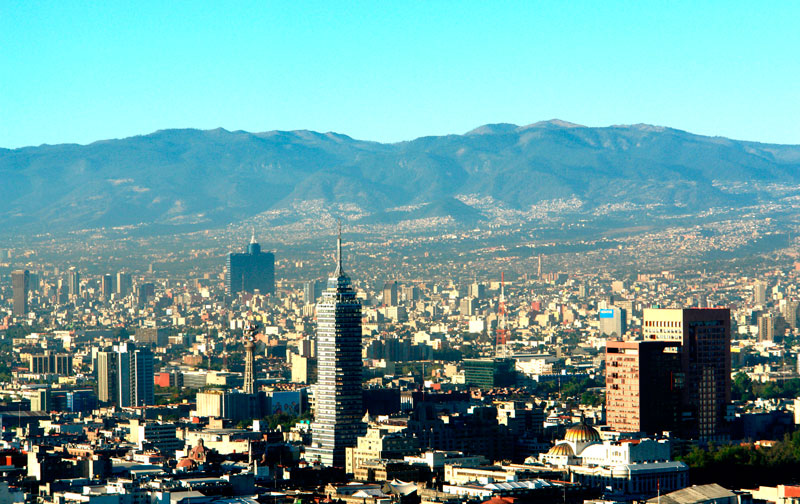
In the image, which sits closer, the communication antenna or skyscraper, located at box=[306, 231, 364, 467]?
skyscraper, located at box=[306, 231, 364, 467]

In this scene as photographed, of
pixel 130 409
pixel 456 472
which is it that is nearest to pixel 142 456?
pixel 456 472

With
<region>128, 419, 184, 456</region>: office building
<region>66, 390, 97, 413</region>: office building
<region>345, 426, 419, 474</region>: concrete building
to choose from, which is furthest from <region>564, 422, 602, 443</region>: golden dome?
<region>66, 390, 97, 413</region>: office building

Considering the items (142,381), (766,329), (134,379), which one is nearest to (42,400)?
(134,379)

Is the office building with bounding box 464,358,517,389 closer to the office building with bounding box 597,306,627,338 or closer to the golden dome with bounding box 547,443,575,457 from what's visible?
the office building with bounding box 597,306,627,338

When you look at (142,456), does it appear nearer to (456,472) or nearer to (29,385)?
(456,472)

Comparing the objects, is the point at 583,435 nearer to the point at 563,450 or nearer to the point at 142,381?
the point at 563,450

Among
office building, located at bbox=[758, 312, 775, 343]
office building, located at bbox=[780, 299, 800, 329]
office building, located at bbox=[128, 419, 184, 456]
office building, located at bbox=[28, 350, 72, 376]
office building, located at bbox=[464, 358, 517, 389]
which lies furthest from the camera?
office building, located at bbox=[780, 299, 800, 329]
